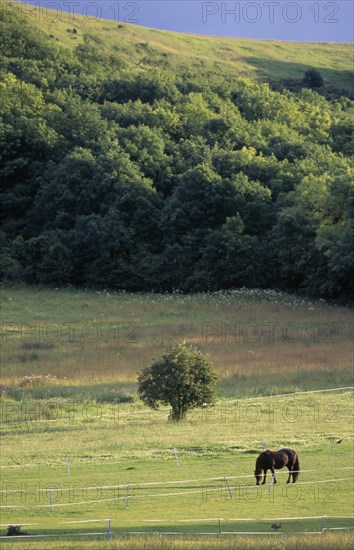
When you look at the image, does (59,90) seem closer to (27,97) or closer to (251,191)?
(27,97)

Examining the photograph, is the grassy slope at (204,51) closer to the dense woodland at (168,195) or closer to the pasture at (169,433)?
the dense woodland at (168,195)

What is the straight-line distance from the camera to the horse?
20.6 meters

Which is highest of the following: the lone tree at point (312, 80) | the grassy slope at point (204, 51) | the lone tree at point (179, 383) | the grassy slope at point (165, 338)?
the grassy slope at point (204, 51)

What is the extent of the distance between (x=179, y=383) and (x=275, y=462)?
34.1 ft

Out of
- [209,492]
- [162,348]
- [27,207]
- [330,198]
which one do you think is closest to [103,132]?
[27,207]

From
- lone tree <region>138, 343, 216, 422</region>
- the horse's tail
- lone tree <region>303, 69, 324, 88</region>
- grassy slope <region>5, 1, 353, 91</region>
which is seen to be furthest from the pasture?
lone tree <region>303, 69, 324, 88</region>

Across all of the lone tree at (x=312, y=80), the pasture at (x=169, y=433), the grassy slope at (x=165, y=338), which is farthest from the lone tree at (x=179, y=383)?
the lone tree at (x=312, y=80)

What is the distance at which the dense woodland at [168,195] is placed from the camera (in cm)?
6969

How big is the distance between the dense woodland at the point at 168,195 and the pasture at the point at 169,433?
12.3 meters

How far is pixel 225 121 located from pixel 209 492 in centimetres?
7334

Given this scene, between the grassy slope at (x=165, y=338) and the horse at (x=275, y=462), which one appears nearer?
the horse at (x=275, y=462)

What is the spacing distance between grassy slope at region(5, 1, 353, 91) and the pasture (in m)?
79.1

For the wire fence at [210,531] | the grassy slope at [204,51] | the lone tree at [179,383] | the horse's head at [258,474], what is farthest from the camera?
the grassy slope at [204,51]

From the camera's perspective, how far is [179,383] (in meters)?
30.9
